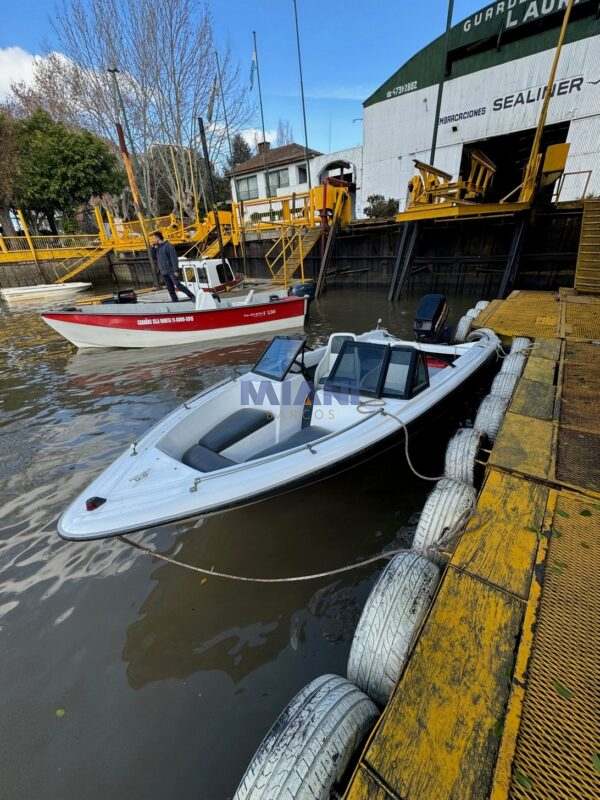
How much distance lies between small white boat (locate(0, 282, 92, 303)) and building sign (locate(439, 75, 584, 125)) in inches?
800

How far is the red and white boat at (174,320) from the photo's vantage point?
29.9 ft

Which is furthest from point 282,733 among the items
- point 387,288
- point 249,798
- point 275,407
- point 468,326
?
point 387,288

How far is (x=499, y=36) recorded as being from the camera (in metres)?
13.3

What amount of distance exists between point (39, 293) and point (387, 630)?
22.9 m

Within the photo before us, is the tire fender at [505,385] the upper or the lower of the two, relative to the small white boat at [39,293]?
upper

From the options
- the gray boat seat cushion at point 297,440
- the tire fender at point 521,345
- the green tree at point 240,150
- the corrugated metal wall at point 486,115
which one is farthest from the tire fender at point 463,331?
the green tree at point 240,150

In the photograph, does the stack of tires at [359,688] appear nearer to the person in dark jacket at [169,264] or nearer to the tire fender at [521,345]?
the tire fender at [521,345]

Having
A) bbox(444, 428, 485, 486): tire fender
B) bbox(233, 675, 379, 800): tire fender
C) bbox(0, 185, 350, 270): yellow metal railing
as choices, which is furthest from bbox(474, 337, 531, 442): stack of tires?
bbox(0, 185, 350, 270): yellow metal railing

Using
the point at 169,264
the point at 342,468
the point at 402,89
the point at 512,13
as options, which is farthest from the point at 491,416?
the point at 402,89

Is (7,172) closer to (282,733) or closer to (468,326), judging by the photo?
(468,326)

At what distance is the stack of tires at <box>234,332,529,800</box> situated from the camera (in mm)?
1342

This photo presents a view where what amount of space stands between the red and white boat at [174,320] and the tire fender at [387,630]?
877 cm

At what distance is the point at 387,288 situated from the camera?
15.4 metres

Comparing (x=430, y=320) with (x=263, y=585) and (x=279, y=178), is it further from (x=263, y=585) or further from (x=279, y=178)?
(x=279, y=178)
